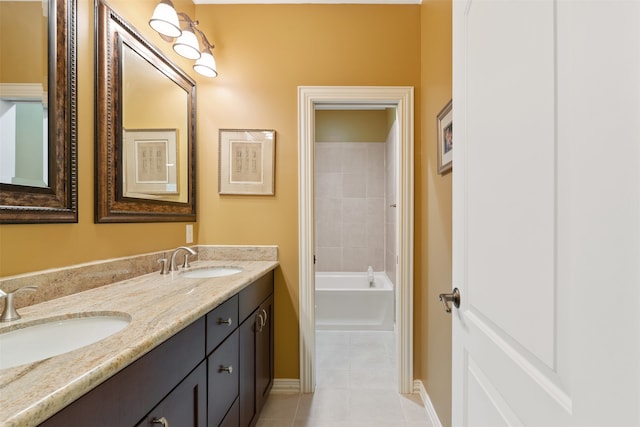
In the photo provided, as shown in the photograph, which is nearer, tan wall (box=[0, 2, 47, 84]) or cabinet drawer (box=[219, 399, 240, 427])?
tan wall (box=[0, 2, 47, 84])

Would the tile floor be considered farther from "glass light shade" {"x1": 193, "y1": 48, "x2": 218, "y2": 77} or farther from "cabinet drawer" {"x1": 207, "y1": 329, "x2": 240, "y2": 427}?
"glass light shade" {"x1": 193, "y1": 48, "x2": 218, "y2": 77}

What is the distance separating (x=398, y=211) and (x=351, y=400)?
128 centimetres

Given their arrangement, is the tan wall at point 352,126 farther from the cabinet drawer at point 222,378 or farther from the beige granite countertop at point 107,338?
the cabinet drawer at point 222,378

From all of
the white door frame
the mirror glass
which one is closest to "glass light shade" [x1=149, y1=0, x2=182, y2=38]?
the mirror glass

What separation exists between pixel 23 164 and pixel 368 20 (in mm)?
2053

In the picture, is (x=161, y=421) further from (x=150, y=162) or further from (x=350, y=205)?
(x=350, y=205)

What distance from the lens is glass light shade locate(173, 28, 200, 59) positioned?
1665 millimetres

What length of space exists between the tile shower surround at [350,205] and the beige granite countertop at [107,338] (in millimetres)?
2346
